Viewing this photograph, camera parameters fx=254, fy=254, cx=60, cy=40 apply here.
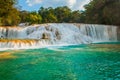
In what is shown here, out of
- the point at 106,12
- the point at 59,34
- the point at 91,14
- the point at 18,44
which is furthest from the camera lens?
the point at 91,14

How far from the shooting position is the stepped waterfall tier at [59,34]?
26.4 meters

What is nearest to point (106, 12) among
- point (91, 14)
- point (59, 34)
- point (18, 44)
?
point (91, 14)

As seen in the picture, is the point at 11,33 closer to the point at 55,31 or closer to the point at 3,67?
the point at 55,31

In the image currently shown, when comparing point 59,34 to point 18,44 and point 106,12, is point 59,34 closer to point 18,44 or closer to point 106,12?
point 18,44

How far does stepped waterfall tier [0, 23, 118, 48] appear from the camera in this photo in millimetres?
26406

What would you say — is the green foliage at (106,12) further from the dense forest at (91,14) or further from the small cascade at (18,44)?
the small cascade at (18,44)

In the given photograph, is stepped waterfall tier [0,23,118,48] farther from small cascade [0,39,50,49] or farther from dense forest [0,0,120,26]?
dense forest [0,0,120,26]

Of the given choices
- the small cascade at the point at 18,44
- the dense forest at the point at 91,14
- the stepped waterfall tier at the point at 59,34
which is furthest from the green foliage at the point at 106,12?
the small cascade at the point at 18,44

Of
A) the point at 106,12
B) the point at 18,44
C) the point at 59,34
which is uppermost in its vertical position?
the point at 106,12

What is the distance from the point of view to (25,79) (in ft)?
28.3

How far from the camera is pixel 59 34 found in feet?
93.7

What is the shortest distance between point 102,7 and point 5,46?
21.5 meters

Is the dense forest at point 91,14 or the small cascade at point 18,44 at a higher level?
the dense forest at point 91,14

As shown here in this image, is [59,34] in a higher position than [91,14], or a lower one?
lower
